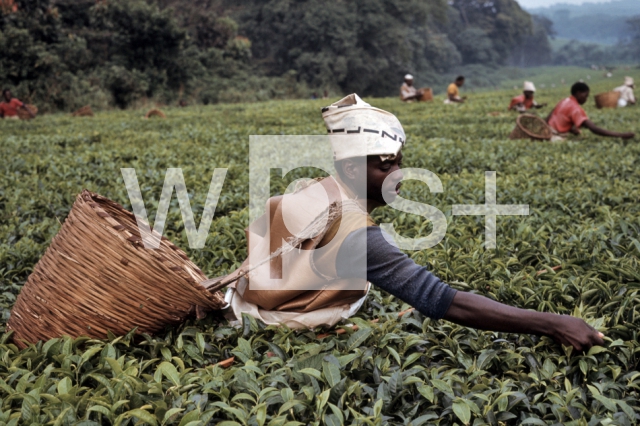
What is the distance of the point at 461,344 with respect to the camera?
2.32 metres

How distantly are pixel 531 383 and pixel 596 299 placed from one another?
834mm

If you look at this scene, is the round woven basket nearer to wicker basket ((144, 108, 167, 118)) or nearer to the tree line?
wicker basket ((144, 108, 167, 118))

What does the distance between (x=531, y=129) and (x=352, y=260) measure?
7607mm

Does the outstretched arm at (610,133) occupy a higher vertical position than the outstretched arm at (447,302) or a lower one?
lower

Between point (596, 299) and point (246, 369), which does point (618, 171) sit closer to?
point (596, 299)

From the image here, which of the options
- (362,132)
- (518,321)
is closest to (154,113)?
(362,132)

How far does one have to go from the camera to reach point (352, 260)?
2.11 metres

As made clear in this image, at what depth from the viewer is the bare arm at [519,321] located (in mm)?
1979

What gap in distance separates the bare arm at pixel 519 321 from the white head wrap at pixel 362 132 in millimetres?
595

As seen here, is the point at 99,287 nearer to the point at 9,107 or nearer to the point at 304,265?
the point at 304,265

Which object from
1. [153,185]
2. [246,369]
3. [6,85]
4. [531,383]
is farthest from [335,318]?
[6,85]

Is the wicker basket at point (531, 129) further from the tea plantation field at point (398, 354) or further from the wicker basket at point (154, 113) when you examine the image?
the wicker basket at point (154, 113)

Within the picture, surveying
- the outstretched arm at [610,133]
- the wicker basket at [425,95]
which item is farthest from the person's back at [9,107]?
the outstretched arm at [610,133]

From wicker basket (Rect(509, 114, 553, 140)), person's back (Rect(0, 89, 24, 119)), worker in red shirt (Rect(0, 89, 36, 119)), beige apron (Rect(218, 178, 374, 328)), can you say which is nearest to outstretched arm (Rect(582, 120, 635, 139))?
wicker basket (Rect(509, 114, 553, 140))
